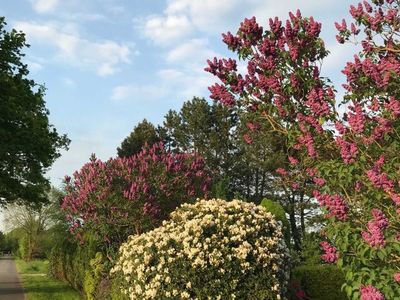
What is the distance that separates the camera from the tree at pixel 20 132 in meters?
20.3

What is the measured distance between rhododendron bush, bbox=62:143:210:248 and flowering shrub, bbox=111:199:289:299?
151 inches

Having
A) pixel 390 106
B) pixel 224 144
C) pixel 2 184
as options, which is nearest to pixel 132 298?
pixel 390 106

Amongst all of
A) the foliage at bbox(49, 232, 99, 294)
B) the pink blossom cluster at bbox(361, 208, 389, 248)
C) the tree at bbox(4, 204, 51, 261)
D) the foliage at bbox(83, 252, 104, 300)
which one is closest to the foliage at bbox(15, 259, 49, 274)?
the foliage at bbox(49, 232, 99, 294)

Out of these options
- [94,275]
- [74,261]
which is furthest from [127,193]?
[74,261]

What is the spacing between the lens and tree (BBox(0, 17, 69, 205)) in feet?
66.7

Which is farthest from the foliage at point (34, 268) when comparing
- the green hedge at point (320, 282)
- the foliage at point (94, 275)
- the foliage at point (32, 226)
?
the green hedge at point (320, 282)

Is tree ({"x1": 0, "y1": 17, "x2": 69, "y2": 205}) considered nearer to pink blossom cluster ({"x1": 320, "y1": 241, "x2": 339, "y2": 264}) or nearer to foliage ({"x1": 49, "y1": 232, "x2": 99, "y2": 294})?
foliage ({"x1": 49, "y1": 232, "x2": 99, "y2": 294})

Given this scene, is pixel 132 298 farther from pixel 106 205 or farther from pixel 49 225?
pixel 49 225

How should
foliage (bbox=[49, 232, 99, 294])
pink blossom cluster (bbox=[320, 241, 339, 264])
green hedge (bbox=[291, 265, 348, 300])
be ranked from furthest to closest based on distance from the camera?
foliage (bbox=[49, 232, 99, 294]) < green hedge (bbox=[291, 265, 348, 300]) < pink blossom cluster (bbox=[320, 241, 339, 264])

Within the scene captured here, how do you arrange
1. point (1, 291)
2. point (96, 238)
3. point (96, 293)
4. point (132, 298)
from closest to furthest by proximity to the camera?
point (132, 298)
point (96, 293)
point (96, 238)
point (1, 291)

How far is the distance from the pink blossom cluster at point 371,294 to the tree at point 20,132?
17.6m

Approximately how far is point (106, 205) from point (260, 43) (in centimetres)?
913

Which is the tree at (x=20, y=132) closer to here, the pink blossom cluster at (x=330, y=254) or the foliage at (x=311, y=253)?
the foliage at (x=311, y=253)

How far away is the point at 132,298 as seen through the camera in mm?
9039
